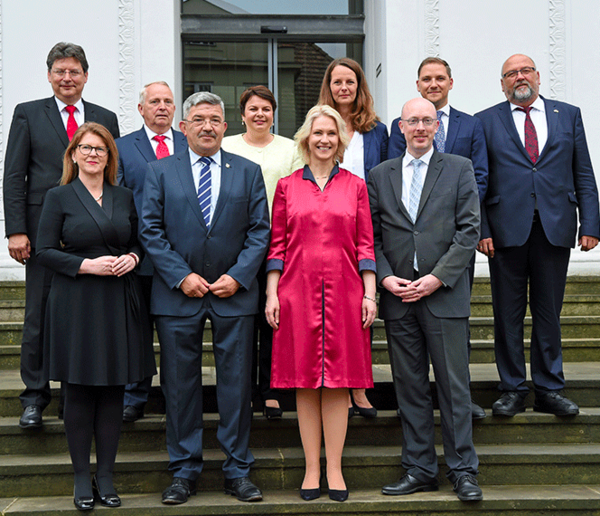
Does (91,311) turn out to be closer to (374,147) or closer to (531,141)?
(374,147)

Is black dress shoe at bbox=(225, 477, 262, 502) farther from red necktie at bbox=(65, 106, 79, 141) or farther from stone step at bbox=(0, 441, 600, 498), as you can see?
red necktie at bbox=(65, 106, 79, 141)

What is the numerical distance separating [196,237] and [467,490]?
5.69ft

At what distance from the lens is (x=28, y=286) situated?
388cm

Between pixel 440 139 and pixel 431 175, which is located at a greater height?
pixel 440 139

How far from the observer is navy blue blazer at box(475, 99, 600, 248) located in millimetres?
3965

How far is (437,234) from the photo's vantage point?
11.3ft

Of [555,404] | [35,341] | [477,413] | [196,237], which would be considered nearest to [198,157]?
[196,237]

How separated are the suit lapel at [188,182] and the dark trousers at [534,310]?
1.76 m

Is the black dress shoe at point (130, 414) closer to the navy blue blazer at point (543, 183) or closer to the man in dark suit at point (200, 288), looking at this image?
the man in dark suit at point (200, 288)

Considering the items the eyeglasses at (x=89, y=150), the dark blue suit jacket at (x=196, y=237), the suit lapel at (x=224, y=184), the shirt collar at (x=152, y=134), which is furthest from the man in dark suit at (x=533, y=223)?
the eyeglasses at (x=89, y=150)

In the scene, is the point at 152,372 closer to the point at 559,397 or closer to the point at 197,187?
the point at 197,187

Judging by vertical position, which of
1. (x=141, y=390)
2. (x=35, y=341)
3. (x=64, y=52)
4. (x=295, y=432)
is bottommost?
(x=295, y=432)

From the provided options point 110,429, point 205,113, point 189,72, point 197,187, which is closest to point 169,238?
point 197,187

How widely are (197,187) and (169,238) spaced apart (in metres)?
0.29
